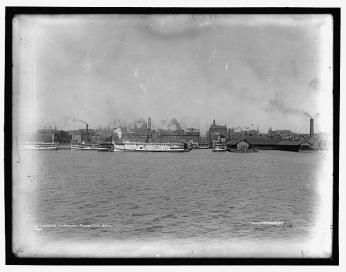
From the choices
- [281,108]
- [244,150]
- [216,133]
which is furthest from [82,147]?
[281,108]

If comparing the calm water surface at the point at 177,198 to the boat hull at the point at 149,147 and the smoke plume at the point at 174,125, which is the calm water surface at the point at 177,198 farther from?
the smoke plume at the point at 174,125

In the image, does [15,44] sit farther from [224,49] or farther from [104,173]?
[224,49]

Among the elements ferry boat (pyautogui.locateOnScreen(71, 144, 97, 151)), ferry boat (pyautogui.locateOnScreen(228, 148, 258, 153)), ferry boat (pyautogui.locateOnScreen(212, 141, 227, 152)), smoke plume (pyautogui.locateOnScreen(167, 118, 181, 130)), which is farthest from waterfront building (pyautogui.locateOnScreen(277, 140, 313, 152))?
ferry boat (pyautogui.locateOnScreen(71, 144, 97, 151))

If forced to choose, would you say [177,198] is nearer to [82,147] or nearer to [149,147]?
[149,147]

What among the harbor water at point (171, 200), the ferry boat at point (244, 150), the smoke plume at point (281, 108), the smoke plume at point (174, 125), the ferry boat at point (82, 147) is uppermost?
Result: the smoke plume at point (281, 108)

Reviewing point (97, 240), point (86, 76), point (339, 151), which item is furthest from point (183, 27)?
point (97, 240)

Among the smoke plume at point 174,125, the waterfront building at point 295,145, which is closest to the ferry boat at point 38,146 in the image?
the smoke plume at point 174,125
